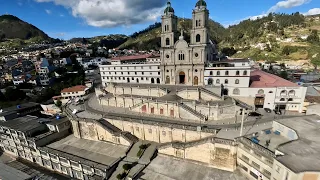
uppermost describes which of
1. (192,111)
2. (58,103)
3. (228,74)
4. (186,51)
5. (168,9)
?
(168,9)

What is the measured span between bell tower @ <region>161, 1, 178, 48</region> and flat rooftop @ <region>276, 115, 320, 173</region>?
38.4 meters

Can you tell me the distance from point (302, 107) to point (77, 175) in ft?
166

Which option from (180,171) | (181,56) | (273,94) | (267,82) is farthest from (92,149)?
(267,82)

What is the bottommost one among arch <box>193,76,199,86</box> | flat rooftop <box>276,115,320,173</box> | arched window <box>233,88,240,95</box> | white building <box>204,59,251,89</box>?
flat rooftop <box>276,115,320,173</box>

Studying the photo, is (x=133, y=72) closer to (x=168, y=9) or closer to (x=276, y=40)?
(x=168, y=9)

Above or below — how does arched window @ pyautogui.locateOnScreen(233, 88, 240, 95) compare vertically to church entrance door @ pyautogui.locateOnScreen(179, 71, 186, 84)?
below

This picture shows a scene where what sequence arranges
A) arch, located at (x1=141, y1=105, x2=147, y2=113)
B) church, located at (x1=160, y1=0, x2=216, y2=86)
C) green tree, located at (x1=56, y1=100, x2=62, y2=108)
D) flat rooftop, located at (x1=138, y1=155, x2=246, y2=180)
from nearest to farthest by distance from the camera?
flat rooftop, located at (x1=138, y1=155, x2=246, y2=180) < arch, located at (x1=141, y1=105, x2=147, y2=113) < church, located at (x1=160, y1=0, x2=216, y2=86) < green tree, located at (x1=56, y1=100, x2=62, y2=108)

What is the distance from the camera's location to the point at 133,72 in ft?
195

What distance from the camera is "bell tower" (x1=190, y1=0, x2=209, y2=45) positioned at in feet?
156

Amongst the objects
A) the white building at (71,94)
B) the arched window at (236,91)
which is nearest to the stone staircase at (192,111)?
the arched window at (236,91)

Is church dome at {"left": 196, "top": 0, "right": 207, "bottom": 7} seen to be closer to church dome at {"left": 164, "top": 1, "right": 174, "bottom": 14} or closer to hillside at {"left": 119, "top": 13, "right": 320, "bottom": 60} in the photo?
church dome at {"left": 164, "top": 1, "right": 174, "bottom": 14}

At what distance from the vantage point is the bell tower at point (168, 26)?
52375mm

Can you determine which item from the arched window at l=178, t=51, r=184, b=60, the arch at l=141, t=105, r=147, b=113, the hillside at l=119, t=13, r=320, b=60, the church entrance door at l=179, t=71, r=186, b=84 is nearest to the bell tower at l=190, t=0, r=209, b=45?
the arched window at l=178, t=51, r=184, b=60

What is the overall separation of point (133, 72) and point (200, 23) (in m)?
27.4
